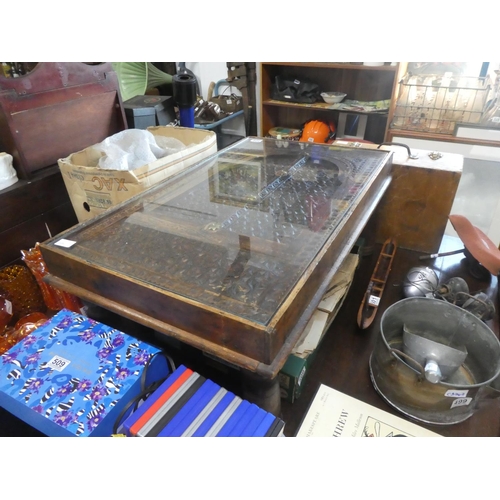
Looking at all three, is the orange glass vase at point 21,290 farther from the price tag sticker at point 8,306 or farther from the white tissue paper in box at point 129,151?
the white tissue paper in box at point 129,151

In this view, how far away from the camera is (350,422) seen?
3.04 feet

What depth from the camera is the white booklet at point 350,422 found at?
906 millimetres

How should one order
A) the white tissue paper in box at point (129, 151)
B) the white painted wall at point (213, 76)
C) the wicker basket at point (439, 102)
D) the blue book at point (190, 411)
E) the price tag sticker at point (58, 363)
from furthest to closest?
1. the white painted wall at point (213, 76)
2. the wicker basket at point (439, 102)
3. the white tissue paper in box at point (129, 151)
4. the price tag sticker at point (58, 363)
5. the blue book at point (190, 411)

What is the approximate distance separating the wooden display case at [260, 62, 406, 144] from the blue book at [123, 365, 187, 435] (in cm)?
253

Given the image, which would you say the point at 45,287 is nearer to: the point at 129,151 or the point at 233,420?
the point at 129,151

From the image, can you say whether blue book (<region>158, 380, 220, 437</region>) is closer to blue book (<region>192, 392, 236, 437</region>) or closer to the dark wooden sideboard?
blue book (<region>192, 392, 236, 437</region>)

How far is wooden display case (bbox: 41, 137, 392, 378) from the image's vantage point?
73cm

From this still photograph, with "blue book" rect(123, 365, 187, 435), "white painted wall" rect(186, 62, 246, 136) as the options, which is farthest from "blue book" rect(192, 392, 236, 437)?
"white painted wall" rect(186, 62, 246, 136)

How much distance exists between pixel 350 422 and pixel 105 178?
105 centimetres

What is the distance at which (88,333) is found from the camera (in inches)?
36.9


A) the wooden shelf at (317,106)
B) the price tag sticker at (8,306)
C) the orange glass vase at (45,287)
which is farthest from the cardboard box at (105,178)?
the wooden shelf at (317,106)

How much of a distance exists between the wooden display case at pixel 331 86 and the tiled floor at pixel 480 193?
0.70 meters

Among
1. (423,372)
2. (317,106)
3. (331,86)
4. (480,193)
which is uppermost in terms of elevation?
(331,86)

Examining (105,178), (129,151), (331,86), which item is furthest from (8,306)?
(331,86)
